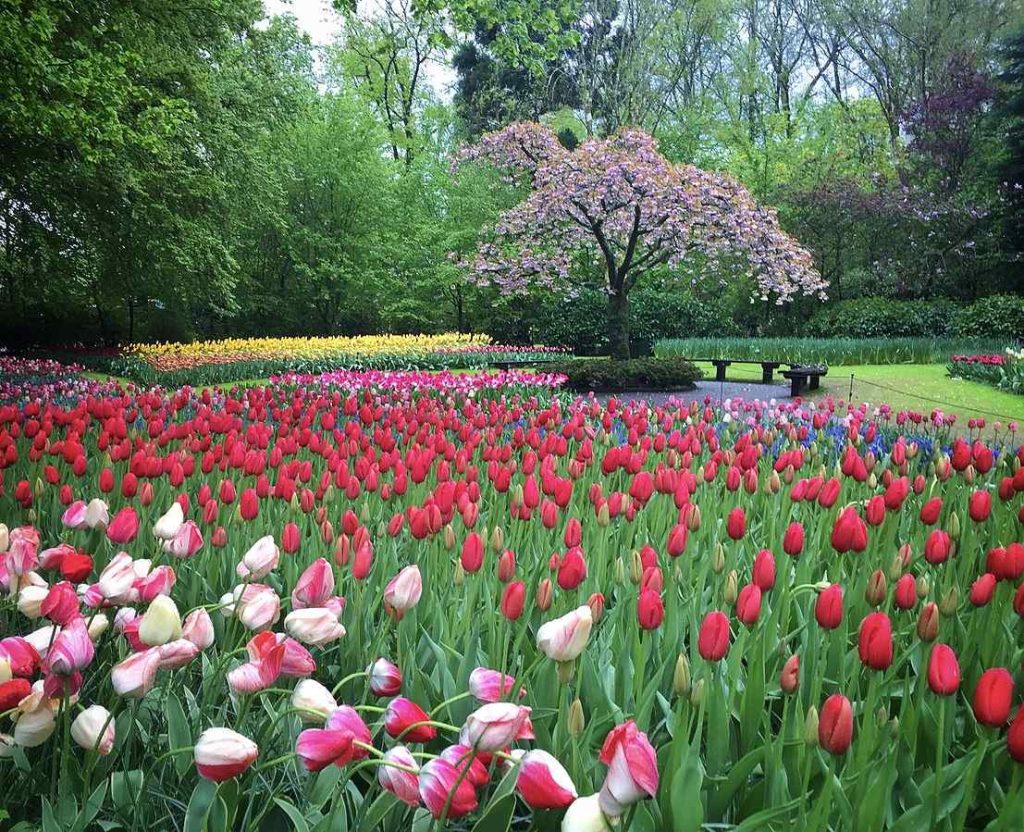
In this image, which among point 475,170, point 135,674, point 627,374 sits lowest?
point 627,374

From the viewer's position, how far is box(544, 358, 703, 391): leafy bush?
12.3 meters

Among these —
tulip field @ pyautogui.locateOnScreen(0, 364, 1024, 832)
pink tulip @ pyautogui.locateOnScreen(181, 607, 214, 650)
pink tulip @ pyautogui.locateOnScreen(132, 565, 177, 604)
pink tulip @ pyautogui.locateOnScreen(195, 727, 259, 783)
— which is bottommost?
tulip field @ pyautogui.locateOnScreen(0, 364, 1024, 832)

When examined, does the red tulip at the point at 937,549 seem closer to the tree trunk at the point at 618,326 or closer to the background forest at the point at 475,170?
the background forest at the point at 475,170

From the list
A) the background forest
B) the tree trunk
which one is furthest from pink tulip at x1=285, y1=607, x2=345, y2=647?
the tree trunk

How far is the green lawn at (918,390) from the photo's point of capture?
32.8 ft

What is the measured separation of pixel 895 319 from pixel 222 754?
24.1 meters

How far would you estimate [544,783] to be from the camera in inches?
36.4

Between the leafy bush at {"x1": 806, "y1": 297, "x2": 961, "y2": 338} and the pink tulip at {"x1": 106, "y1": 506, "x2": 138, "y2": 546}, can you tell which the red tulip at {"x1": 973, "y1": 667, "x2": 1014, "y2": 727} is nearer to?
the pink tulip at {"x1": 106, "y1": 506, "x2": 138, "y2": 546}

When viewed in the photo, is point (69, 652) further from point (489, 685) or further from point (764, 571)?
point (764, 571)

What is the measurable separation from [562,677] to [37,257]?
1898 centimetres

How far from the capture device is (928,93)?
88.5 feet

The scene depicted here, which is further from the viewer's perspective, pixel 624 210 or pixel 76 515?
pixel 624 210

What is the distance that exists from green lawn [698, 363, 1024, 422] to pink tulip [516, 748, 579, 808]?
27.8 ft

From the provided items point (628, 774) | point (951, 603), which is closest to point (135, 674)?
point (628, 774)
